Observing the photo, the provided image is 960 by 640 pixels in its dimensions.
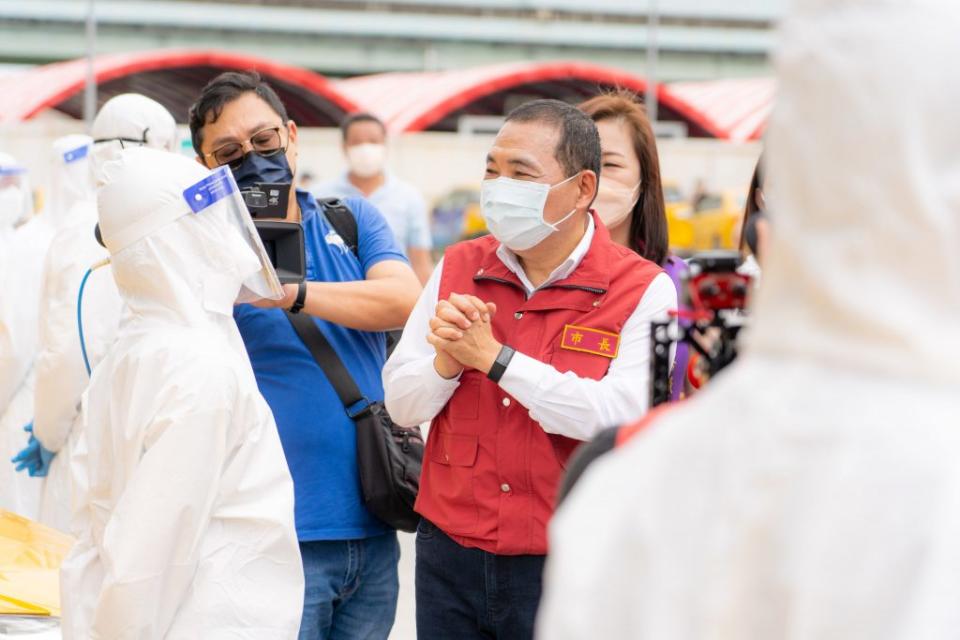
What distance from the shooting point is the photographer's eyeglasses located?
12.6 ft

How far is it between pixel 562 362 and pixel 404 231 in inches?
217

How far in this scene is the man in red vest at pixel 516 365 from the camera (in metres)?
3.19

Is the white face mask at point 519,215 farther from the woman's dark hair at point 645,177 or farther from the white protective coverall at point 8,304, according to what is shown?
the white protective coverall at point 8,304

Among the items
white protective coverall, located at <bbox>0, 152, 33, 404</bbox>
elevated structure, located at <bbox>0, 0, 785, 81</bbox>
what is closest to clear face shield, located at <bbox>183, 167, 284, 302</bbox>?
white protective coverall, located at <bbox>0, 152, 33, 404</bbox>

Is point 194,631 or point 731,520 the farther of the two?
point 194,631

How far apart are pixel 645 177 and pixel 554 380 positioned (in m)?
1.36

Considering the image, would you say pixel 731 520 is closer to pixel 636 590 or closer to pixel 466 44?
pixel 636 590

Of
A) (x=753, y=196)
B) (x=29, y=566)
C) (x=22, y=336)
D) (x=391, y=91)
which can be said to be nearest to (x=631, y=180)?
(x=753, y=196)

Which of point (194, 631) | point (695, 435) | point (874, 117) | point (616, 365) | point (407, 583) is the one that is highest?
point (874, 117)

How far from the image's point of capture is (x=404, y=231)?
28.7ft

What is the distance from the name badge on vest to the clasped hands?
196 mm

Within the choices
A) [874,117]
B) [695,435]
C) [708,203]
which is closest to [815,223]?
[874,117]

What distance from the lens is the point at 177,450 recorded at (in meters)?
2.95

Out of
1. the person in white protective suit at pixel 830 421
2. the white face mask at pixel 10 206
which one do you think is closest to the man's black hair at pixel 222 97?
the person in white protective suit at pixel 830 421
